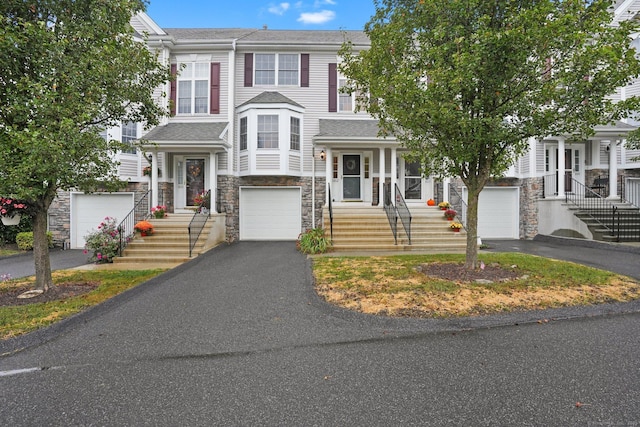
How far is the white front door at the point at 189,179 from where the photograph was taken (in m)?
13.7

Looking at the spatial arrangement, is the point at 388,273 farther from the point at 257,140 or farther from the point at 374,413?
the point at 257,140

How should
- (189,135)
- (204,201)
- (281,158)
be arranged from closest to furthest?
(204,201) < (189,135) < (281,158)

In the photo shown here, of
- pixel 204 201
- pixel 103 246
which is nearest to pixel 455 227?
pixel 204 201

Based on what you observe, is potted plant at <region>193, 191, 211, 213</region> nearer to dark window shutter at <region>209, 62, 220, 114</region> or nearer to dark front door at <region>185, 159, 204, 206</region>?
dark front door at <region>185, 159, 204, 206</region>

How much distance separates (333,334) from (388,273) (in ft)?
10.3

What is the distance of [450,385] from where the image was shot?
9.77 feet

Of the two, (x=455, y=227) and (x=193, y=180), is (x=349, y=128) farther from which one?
(x=193, y=180)

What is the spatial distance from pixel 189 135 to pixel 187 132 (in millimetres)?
385

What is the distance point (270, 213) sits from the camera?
1409 cm

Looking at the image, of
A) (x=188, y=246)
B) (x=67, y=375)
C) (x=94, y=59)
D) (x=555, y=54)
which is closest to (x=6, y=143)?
(x=94, y=59)

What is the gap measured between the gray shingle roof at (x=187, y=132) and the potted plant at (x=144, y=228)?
3.50 m

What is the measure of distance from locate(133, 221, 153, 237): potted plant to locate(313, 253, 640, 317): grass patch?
595 cm

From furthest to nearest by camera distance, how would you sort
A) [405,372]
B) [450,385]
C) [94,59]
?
[94,59], [405,372], [450,385]

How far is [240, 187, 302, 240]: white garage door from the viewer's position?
46.2ft
